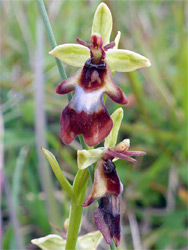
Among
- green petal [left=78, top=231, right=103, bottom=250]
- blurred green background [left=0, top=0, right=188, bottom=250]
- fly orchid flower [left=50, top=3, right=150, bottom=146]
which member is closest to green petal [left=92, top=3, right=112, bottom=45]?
fly orchid flower [left=50, top=3, right=150, bottom=146]

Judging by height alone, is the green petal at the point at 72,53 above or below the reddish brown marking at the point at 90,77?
above

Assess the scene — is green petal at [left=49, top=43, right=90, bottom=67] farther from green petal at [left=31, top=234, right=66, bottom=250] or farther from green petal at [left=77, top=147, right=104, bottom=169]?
green petal at [left=31, top=234, right=66, bottom=250]

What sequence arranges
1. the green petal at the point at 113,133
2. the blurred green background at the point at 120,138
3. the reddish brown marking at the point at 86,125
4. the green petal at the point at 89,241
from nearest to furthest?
1. the reddish brown marking at the point at 86,125
2. the green petal at the point at 113,133
3. the green petal at the point at 89,241
4. the blurred green background at the point at 120,138

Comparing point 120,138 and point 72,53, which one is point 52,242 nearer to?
point 72,53

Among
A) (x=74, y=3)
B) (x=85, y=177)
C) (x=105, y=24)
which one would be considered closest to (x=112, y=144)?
(x=85, y=177)

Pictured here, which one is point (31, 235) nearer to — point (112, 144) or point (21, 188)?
point (21, 188)

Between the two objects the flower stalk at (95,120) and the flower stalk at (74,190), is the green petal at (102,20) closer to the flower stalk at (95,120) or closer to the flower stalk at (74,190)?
the flower stalk at (95,120)

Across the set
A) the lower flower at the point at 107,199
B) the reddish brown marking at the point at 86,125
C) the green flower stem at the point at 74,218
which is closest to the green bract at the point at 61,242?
the green flower stem at the point at 74,218
